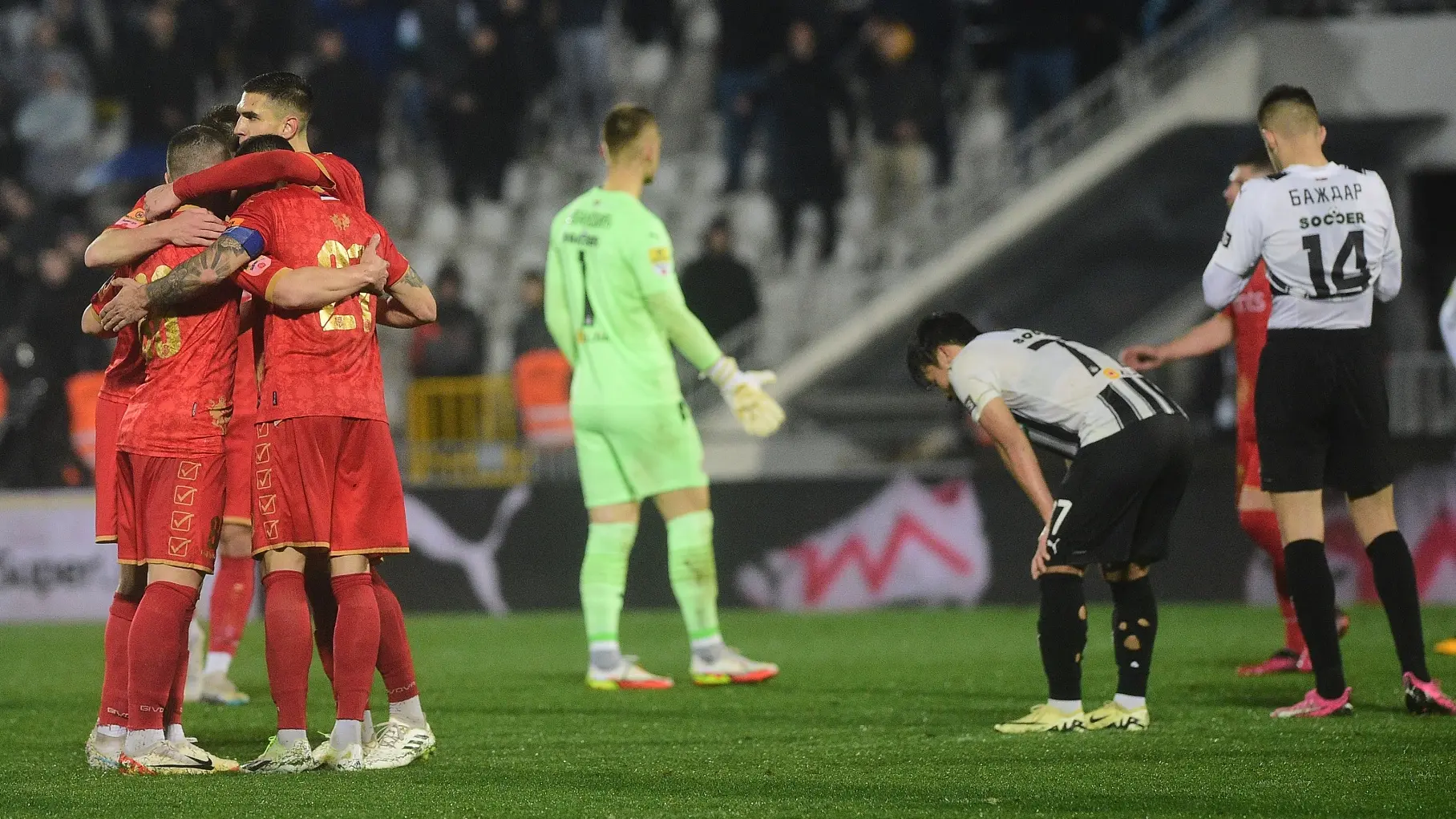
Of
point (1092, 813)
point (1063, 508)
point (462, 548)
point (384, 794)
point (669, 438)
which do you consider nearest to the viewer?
point (1092, 813)

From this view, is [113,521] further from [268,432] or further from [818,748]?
[818,748]

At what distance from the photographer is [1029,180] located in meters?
17.5

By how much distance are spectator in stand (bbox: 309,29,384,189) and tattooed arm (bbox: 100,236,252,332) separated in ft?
40.0

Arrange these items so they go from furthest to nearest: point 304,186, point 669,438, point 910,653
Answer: point 910,653 → point 669,438 → point 304,186

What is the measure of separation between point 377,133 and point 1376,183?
42.4ft

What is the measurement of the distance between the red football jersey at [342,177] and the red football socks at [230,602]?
2368mm

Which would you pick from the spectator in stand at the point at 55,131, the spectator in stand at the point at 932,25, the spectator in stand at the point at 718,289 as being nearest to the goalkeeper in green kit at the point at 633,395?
the spectator in stand at the point at 718,289

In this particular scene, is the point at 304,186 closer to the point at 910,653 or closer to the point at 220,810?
the point at 220,810

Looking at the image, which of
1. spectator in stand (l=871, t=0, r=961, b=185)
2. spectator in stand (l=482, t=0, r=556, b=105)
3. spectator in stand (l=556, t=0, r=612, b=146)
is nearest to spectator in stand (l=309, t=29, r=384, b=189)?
spectator in stand (l=482, t=0, r=556, b=105)

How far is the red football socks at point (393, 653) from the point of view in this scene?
6.13m

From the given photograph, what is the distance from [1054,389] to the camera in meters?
6.76

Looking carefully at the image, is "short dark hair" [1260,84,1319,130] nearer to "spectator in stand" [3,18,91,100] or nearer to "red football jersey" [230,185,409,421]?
"red football jersey" [230,185,409,421]

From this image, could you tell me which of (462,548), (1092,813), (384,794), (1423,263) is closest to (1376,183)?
(1092,813)

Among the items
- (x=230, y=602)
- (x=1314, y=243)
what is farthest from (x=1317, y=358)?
(x=230, y=602)
